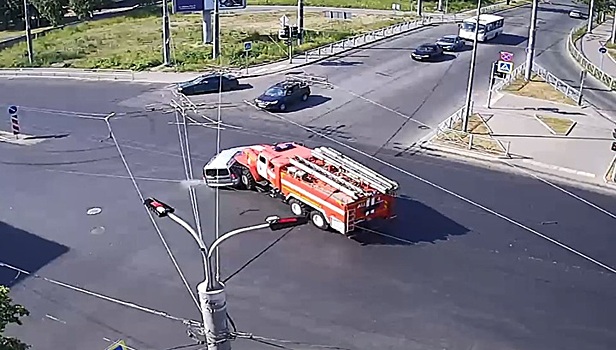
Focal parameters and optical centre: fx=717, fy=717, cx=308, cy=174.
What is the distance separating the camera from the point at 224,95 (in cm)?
3888

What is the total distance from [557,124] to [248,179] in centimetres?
1642

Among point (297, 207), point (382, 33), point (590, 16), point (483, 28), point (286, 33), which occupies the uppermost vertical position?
point (590, 16)

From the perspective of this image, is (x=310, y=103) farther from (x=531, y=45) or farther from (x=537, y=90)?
(x=531, y=45)

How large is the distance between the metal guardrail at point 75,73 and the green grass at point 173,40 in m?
1.37

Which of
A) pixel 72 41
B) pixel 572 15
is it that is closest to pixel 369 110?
pixel 72 41

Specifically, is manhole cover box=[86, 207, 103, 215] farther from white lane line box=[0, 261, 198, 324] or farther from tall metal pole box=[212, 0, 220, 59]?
tall metal pole box=[212, 0, 220, 59]

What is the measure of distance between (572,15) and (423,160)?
45463 mm

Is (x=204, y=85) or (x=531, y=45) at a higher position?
(x=531, y=45)

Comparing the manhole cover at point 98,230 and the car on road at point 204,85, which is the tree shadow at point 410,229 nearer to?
the manhole cover at point 98,230

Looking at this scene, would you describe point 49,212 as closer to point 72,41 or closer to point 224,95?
point 224,95

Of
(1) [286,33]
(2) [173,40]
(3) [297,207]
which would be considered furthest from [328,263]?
(2) [173,40]

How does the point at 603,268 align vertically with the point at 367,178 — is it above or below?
below

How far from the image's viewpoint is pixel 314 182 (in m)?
23.3

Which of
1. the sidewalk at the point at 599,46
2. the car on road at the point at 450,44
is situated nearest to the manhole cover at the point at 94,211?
the car on road at the point at 450,44
